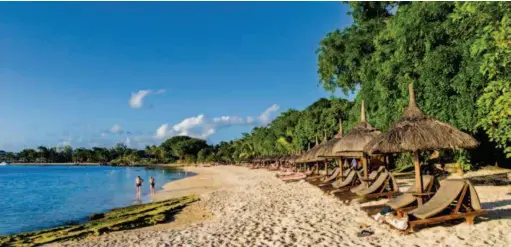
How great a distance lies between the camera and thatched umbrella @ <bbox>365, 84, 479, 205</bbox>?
24.6 feet

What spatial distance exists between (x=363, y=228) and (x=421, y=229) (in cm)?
120

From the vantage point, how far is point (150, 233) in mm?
10023

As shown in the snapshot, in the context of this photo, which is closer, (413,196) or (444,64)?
(413,196)

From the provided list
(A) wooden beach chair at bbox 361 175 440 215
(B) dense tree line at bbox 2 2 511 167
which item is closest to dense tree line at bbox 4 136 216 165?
(B) dense tree line at bbox 2 2 511 167

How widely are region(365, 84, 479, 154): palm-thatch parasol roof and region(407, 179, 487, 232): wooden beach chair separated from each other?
2.69ft

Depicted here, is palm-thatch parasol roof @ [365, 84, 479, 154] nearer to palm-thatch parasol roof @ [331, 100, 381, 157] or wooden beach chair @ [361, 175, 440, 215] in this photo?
wooden beach chair @ [361, 175, 440, 215]

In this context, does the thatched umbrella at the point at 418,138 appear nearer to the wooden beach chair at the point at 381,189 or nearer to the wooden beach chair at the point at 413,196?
the wooden beach chair at the point at 413,196

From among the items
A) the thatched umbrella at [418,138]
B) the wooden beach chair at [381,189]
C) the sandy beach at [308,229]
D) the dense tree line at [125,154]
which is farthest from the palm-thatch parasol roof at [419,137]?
the dense tree line at [125,154]

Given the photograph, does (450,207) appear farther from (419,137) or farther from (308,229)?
(308,229)

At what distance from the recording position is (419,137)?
7605 millimetres

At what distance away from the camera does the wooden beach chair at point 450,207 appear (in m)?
6.88

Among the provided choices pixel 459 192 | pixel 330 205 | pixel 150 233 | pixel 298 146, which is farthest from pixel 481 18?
pixel 298 146

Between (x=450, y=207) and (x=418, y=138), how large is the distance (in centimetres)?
145

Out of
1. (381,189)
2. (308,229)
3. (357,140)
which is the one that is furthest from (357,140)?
(308,229)
